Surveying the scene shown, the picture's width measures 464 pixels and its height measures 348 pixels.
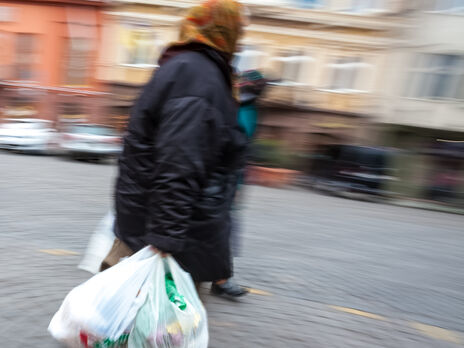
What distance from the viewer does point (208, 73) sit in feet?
7.14

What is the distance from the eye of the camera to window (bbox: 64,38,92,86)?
20828 mm

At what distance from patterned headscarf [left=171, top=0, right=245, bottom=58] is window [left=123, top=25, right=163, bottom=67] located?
18105 mm

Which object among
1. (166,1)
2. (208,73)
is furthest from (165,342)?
(166,1)

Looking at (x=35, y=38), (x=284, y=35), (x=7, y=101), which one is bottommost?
(x=7, y=101)

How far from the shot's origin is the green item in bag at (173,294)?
7.71ft

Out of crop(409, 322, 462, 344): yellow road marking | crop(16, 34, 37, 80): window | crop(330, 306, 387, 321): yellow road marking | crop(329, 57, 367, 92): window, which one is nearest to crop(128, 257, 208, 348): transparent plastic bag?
crop(330, 306, 387, 321): yellow road marking

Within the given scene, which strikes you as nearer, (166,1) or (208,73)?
(208,73)

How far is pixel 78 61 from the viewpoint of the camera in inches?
826

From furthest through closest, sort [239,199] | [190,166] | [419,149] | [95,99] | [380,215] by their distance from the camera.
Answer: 1. [95,99]
2. [419,149]
3. [380,215]
4. [239,199]
5. [190,166]

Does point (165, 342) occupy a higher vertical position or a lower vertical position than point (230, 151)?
lower

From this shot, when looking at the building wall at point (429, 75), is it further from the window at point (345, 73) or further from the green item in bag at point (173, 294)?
the green item in bag at point (173, 294)

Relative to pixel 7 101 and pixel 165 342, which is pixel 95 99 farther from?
pixel 165 342

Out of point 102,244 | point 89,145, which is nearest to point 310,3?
point 89,145

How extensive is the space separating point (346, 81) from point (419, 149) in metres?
3.86
